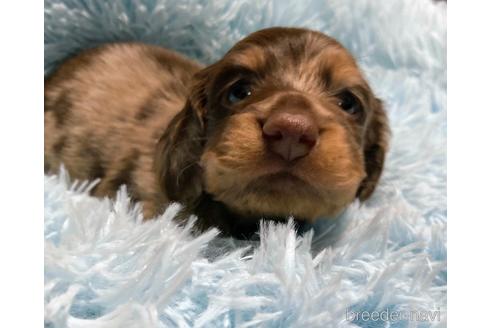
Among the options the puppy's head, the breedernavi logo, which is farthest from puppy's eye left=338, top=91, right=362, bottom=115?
the breedernavi logo

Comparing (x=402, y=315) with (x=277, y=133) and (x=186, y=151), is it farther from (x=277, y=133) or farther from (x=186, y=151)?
(x=186, y=151)

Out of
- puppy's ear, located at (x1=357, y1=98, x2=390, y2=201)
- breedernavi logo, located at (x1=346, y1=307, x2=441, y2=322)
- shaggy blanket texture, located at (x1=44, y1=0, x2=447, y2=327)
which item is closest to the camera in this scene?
shaggy blanket texture, located at (x1=44, y1=0, x2=447, y2=327)

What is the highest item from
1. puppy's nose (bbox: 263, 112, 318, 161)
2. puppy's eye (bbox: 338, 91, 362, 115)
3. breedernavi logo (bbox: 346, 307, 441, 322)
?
puppy's nose (bbox: 263, 112, 318, 161)

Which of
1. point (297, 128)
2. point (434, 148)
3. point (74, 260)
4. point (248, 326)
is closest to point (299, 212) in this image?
point (297, 128)

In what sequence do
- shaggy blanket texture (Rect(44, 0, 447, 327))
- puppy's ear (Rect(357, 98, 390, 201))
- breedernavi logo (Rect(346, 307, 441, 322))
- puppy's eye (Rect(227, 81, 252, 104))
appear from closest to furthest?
shaggy blanket texture (Rect(44, 0, 447, 327)), breedernavi logo (Rect(346, 307, 441, 322)), puppy's eye (Rect(227, 81, 252, 104)), puppy's ear (Rect(357, 98, 390, 201))

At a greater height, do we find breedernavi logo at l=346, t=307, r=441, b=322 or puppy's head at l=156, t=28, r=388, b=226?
puppy's head at l=156, t=28, r=388, b=226

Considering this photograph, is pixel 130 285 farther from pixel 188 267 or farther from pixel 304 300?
pixel 304 300

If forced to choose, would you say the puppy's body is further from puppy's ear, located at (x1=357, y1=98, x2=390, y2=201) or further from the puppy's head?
puppy's ear, located at (x1=357, y1=98, x2=390, y2=201)

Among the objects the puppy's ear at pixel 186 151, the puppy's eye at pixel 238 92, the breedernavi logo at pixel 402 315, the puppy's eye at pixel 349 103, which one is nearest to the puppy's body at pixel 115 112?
the puppy's ear at pixel 186 151

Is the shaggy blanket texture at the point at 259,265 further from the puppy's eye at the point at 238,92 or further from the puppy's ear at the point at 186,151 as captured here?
the puppy's eye at the point at 238,92
